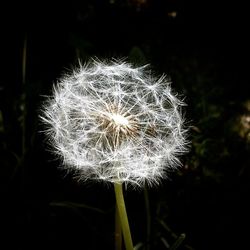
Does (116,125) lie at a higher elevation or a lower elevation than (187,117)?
lower

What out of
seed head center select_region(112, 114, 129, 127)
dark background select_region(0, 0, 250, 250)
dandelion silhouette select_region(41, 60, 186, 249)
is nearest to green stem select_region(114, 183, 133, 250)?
dandelion silhouette select_region(41, 60, 186, 249)

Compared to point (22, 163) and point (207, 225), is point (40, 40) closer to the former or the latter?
point (22, 163)

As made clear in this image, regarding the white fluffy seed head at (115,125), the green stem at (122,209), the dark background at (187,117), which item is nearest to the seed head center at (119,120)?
the white fluffy seed head at (115,125)

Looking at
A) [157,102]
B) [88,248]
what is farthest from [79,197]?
[157,102]

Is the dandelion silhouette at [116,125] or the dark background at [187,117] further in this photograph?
the dark background at [187,117]

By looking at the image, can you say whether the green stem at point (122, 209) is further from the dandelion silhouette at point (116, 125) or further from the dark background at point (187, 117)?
the dark background at point (187, 117)

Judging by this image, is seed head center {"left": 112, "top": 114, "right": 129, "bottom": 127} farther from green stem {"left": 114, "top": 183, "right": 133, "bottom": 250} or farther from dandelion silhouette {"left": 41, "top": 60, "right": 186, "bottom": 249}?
green stem {"left": 114, "top": 183, "right": 133, "bottom": 250}

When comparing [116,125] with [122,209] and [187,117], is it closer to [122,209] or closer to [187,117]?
[122,209]

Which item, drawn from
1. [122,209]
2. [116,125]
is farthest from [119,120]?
[122,209]
